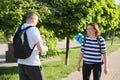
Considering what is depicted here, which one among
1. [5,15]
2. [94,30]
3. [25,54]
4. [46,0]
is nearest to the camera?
[25,54]

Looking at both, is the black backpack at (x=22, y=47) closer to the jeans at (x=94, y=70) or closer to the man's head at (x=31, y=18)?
the man's head at (x=31, y=18)

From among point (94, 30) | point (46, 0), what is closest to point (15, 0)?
point (46, 0)

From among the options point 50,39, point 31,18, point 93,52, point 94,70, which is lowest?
point 50,39

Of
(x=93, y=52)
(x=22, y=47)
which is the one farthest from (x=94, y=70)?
(x=22, y=47)

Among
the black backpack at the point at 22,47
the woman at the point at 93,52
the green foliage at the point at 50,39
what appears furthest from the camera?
the green foliage at the point at 50,39

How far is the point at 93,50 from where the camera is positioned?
8.41 m

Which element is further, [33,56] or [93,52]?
[93,52]

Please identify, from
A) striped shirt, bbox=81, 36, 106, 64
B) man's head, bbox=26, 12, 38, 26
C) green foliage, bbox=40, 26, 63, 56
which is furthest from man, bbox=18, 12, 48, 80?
green foliage, bbox=40, 26, 63, 56

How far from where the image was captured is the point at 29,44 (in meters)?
7.21

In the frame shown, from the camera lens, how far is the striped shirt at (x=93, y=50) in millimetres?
8359

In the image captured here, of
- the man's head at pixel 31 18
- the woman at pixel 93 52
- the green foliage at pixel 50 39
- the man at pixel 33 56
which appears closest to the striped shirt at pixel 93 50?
the woman at pixel 93 52

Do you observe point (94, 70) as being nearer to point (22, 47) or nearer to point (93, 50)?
point (93, 50)

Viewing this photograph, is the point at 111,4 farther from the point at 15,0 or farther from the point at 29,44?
the point at 29,44

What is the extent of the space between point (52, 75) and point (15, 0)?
2.89 m
